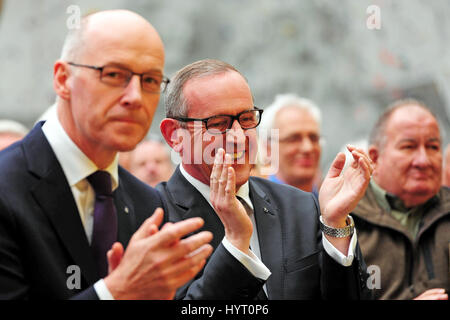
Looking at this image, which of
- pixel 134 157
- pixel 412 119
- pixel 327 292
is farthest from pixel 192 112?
pixel 134 157

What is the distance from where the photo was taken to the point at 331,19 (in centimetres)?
796

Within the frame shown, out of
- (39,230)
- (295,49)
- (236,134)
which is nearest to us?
(39,230)

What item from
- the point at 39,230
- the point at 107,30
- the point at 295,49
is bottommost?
the point at 39,230

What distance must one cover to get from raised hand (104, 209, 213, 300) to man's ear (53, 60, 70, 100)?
55 centimetres

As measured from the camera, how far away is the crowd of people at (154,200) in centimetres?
158

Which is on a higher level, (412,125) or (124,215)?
(412,125)

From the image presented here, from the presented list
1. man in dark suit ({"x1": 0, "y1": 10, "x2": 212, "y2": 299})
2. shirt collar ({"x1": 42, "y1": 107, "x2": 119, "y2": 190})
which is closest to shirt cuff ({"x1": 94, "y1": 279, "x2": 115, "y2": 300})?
man in dark suit ({"x1": 0, "y1": 10, "x2": 212, "y2": 299})

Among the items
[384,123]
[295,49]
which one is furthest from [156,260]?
[295,49]

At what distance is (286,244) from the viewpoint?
2.02 meters

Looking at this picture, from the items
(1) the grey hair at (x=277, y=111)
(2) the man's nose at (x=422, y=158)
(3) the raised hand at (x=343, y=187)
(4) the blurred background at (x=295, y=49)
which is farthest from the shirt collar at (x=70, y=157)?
(4) the blurred background at (x=295, y=49)

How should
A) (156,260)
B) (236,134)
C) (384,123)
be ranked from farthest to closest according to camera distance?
(384,123)
(236,134)
(156,260)

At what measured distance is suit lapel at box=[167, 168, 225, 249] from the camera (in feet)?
6.41

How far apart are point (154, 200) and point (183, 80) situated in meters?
0.42

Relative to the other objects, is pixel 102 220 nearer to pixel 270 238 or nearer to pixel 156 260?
pixel 156 260
